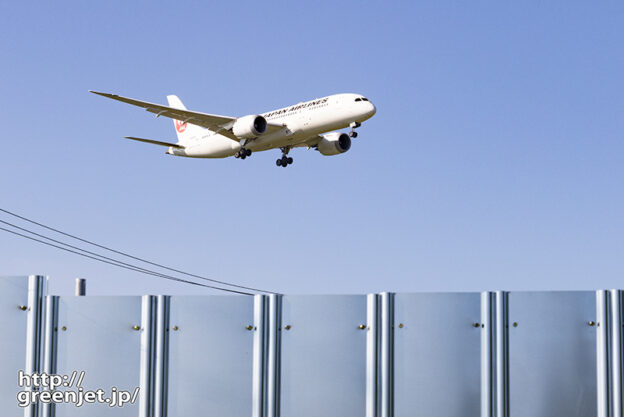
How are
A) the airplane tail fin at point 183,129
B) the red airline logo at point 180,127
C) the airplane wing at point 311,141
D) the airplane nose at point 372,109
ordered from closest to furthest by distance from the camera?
the airplane nose at point 372,109 → the airplane wing at point 311,141 → the airplane tail fin at point 183,129 → the red airline logo at point 180,127

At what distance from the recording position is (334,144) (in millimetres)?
49031

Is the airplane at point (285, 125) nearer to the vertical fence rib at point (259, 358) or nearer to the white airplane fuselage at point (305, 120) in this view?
the white airplane fuselage at point (305, 120)

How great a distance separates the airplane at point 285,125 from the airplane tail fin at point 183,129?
615 cm

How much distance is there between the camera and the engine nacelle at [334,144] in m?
49.0

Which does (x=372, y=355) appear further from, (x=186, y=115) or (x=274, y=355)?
(x=186, y=115)

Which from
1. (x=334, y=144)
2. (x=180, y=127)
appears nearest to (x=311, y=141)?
(x=334, y=144)

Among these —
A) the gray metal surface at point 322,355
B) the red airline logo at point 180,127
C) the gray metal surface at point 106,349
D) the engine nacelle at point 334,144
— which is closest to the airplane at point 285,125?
the engine nacelle at point 334,144

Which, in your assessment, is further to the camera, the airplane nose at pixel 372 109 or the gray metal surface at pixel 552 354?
the airplane nose at pixel 372 109

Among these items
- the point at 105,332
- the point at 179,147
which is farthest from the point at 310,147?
the point at 105,332

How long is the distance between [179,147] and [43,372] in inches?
1881

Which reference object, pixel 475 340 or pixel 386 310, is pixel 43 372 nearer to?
pixel 386 310

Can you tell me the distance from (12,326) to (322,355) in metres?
5.03

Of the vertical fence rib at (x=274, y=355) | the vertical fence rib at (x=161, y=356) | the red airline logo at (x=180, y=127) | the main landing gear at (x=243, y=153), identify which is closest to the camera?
the vertical fence rib at (x=274, y=355)

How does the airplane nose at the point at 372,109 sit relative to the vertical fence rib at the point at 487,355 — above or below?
above
